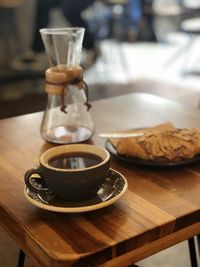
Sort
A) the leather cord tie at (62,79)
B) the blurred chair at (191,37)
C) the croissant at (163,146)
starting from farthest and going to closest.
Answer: the blurred chair at (191,37), the leather cord tie at (62,79), the croissant at (163,146)

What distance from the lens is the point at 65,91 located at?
113 cm

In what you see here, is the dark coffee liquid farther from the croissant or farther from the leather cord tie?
the leather cord tie

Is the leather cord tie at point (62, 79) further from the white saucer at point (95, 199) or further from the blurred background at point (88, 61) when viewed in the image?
the blurred background at point (88, 61)

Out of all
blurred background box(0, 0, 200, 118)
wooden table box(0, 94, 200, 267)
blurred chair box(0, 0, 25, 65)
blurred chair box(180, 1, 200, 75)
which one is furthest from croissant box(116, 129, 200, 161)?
blurred chair box(180, 1, 200, 75)

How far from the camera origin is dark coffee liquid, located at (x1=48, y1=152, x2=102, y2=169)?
858 millimetres

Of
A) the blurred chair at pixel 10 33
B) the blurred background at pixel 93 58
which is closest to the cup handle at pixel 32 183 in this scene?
the blurred background at pixel 93 58

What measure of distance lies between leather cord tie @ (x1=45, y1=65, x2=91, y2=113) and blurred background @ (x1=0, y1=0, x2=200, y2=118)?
5.93ft

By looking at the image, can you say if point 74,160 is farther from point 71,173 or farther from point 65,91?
point 65,91

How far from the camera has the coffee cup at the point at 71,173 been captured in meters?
0.79

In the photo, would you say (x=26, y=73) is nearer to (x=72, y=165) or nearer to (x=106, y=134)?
(x=106, y=134)

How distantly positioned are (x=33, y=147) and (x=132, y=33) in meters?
4.69

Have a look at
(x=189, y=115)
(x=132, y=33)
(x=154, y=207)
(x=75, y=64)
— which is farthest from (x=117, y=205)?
(x=132, y=33)

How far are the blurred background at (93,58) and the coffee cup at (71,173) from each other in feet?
6.77

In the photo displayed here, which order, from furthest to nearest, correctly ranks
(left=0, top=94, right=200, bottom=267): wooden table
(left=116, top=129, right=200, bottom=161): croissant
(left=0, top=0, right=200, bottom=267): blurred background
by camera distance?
(left=0, top=0, right=200, bottom=267): blurred background, (left=116, top=129, right=200, bottom=161): croissant, (left=0, top=94, right=200, bottom=267): wooden table
